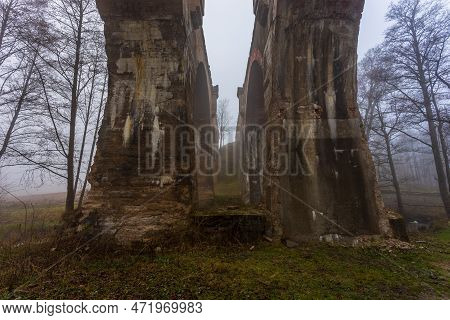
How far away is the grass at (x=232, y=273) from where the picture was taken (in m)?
3.63

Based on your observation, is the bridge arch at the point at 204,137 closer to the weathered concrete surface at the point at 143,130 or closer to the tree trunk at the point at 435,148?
the weathered concrete surface at the point at 143,130

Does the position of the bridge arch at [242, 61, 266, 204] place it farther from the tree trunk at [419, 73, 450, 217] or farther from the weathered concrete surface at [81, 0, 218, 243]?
the tree trunk at [419, 73, 450, 217]

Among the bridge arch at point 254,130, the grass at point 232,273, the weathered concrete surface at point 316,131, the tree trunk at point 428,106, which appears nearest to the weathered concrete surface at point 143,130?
the grass at point 232,273

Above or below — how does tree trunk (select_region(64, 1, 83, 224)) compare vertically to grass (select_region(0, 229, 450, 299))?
above

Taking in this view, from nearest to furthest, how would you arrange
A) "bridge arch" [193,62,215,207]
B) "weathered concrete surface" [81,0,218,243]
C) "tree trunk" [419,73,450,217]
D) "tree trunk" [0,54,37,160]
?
"weathered concrete surface" [81,0,218,243] < "tree trunk" [0,54,37,160] < "bridge arch" [193,62,215,207] < "tree trunk" [419,73,450,217]

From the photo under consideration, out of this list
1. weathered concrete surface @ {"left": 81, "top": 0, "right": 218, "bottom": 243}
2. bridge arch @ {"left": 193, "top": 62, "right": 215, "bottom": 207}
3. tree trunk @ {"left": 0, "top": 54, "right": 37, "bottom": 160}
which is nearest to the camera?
weathered concrete surface @ {"left": 81, "top": 0, "right": 218, "bottom": 243}

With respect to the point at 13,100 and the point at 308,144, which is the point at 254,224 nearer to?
the point at 308,144

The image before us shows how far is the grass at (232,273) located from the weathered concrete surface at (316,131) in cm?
70

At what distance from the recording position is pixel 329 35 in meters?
6.05

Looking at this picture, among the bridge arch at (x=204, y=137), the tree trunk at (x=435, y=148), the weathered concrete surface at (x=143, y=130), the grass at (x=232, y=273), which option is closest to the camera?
the grass at (x=232, y=273)

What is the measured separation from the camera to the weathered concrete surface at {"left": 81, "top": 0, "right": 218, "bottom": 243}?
545 centimetres

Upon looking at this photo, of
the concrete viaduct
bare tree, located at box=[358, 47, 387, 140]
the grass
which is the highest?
bare tree, located at box=[358, 47, 387, 140]

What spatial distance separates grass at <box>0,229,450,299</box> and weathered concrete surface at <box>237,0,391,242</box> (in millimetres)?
697

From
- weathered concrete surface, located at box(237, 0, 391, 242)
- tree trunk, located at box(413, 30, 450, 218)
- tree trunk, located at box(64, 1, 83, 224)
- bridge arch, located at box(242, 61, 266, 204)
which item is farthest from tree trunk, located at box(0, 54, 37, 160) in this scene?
tree trunk, located at box(413, 30, 450, 218)
